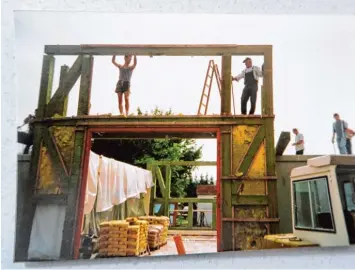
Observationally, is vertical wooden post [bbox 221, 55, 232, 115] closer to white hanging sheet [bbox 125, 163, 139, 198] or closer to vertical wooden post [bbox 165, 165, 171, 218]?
vertical wooden post [bbox 165, 165, 171, 218]

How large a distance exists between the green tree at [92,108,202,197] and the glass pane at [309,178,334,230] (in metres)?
0.86

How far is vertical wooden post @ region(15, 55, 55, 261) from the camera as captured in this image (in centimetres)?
211

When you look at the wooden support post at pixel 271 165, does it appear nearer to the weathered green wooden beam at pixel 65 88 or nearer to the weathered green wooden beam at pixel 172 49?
the weathered green wooden beam at pixel 172 49

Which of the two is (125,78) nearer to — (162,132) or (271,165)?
(162,132)

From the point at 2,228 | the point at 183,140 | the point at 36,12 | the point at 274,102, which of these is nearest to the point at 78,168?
the point at 2,228

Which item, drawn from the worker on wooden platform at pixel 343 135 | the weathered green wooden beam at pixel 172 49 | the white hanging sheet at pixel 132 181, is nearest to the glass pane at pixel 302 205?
the worker on wooden platform at pixel 343 135

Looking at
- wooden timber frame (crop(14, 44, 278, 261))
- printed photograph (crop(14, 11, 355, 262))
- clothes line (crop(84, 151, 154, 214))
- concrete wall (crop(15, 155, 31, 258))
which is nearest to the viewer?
concrete wall (crop(15, 155, 31, 258))

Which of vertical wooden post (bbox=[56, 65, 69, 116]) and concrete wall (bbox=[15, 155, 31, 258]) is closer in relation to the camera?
concrete wall (bbox=[15, 155, 31, 258])

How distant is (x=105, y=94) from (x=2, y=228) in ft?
3.72

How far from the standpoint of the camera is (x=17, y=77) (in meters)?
2.12

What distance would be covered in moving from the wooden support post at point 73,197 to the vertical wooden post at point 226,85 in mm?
1128

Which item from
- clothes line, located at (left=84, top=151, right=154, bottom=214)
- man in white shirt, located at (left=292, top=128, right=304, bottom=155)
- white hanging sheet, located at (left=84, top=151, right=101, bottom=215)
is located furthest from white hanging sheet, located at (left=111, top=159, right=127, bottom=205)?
man in white shirt, located at (left=292, top=128, right=304, bottom=155)

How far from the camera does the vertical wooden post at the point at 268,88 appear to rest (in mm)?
2355

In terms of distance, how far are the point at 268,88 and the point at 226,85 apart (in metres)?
0.31
